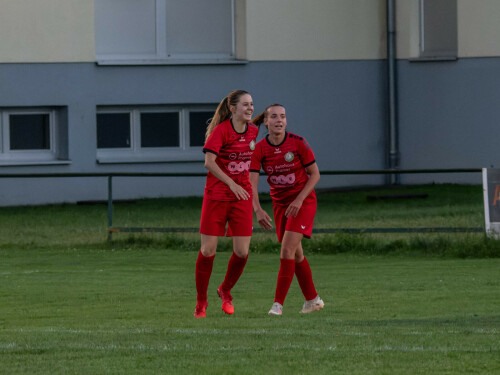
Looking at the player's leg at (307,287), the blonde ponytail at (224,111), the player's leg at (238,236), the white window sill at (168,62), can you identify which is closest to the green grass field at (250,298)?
the player's leg at (307,287)

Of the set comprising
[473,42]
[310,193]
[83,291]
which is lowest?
[83,291]

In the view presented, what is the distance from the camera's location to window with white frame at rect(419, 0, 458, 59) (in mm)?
26969

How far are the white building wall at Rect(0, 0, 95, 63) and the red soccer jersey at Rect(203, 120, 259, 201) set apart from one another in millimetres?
16645

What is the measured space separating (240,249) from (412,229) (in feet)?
22.8

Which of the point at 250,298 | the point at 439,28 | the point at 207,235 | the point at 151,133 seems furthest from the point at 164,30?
the point at 207,235

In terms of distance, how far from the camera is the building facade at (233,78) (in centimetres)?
2547

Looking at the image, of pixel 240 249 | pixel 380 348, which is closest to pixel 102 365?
pixel 380 348

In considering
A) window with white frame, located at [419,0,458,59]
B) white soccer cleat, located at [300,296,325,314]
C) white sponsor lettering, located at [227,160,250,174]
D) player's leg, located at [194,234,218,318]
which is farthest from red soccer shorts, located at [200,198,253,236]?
window with white frame, located at [419,0,458,59]

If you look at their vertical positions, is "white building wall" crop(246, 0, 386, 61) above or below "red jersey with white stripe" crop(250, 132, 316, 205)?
above

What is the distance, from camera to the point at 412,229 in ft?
53.0

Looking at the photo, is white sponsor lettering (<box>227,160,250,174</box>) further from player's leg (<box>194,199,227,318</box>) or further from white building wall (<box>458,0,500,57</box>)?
white building wall (<box>458,0,500,57</box>)

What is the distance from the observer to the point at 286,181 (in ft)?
31.4

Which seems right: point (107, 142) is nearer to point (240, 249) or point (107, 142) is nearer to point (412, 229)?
point (412, 229)

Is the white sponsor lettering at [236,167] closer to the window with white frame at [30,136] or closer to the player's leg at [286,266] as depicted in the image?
the player's leg at [286,266]
